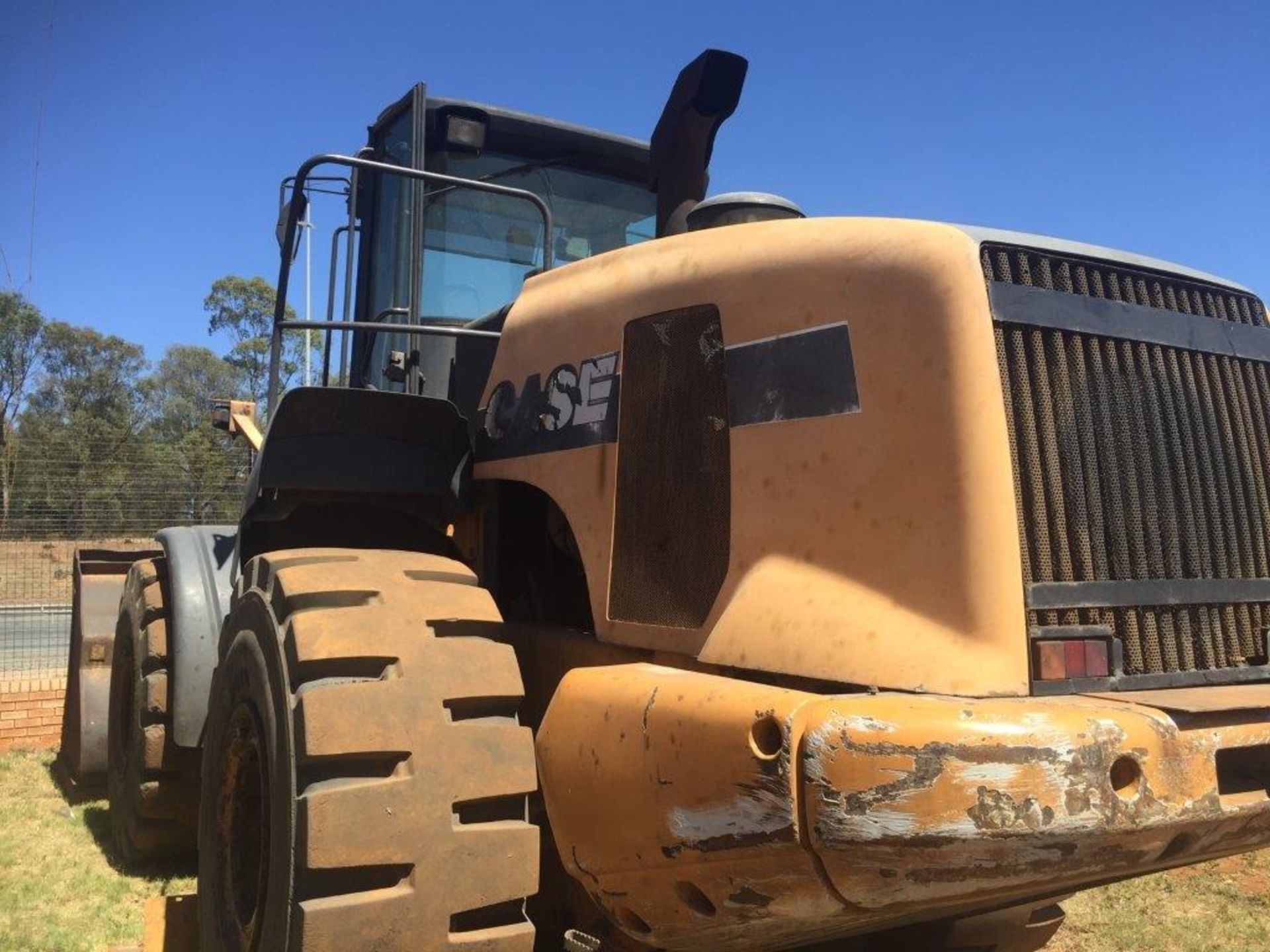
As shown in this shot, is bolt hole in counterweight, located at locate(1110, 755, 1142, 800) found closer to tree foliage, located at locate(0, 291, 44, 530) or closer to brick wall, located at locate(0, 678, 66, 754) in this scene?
brick wall, located at locate(0, 678, 66, 754)

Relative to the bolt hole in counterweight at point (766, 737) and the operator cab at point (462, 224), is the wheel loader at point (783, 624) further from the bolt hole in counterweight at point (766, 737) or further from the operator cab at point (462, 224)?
the operator cab at point (462, 224)

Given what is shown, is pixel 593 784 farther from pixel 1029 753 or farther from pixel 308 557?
pixel 308 557

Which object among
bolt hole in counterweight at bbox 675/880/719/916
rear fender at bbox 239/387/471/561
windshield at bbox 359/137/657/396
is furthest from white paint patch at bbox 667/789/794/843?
windshield at bbox 359/137/657/396

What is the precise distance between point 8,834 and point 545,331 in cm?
408

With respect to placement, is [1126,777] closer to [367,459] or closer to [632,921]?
[632,921]

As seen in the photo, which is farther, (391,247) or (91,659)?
(91,659)

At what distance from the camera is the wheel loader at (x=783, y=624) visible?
2020 millimetres

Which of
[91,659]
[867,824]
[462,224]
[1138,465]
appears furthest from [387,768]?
[91,659]

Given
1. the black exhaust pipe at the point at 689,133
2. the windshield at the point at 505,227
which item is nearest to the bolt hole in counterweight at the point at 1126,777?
the black exhaust pipe at the point at 689,133

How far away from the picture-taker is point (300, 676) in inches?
108

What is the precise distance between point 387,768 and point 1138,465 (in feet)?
5.89

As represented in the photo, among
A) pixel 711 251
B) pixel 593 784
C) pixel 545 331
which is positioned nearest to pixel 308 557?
pixel 545 331

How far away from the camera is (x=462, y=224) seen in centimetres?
446

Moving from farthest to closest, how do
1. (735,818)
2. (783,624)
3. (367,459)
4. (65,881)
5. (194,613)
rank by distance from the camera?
1. (65,881)
2. (194,613)
3. (367,459)
4. (783,624)
5. (735,818)
